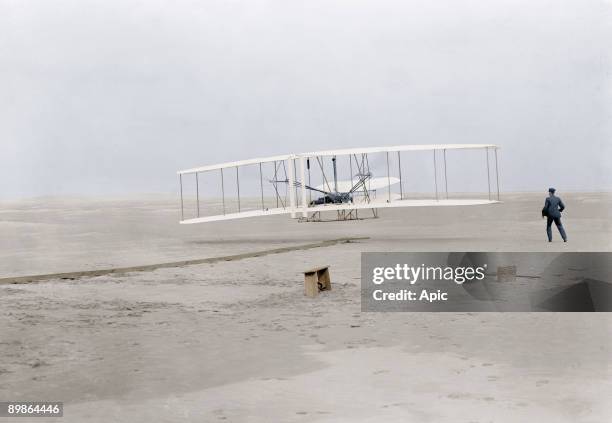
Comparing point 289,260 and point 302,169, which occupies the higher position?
point 302,169

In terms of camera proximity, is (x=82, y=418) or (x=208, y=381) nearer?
(x=82, y=418)

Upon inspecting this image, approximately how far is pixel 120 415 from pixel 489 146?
2309 centimetres

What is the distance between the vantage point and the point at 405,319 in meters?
12.3

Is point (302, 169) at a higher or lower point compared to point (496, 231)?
higher

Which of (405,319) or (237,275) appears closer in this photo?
(405,319)

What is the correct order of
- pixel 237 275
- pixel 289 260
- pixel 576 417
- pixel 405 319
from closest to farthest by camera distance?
pixel 576 417 → pixel 405 319 → pixel 237 275 → pixel 289 260

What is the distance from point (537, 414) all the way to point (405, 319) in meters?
5.06

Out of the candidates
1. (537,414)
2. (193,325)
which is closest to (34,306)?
(193,325)

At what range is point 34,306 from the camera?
46.9 ft

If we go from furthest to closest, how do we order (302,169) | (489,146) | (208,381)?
(302,169), (489,146), (208,381)

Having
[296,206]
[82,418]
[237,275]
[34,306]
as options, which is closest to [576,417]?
[82,418]

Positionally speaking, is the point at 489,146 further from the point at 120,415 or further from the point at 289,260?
the point at 120,415

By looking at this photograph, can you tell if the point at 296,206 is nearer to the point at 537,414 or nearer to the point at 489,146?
the point at 489,146

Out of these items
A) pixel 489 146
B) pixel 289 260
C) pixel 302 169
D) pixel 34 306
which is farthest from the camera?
pixel 302 169
